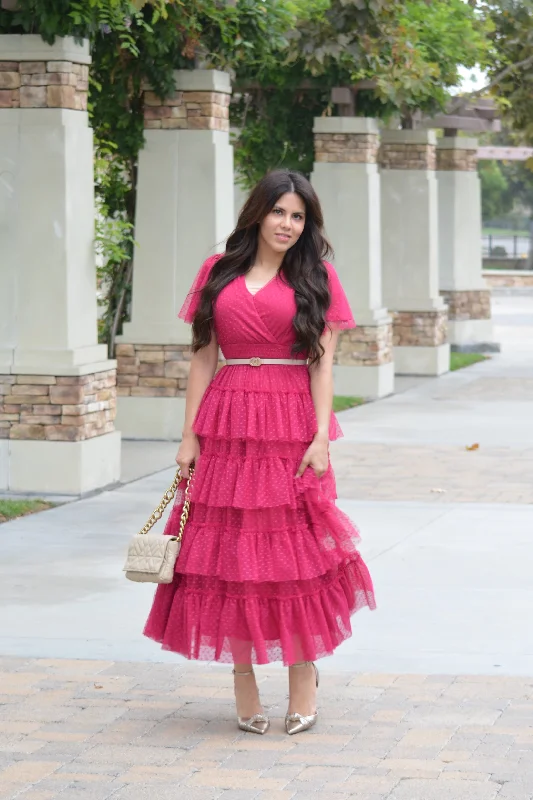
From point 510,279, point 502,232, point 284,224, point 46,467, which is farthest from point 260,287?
point 502,232

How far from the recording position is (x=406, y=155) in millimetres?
19516

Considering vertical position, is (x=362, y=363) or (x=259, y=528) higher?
(x=259, y=528)

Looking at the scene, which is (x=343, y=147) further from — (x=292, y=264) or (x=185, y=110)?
(x=292, y=264)

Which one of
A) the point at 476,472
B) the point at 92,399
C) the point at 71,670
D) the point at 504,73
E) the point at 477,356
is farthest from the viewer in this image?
the point at 477,356

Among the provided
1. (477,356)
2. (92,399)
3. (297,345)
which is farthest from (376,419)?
(297,345)

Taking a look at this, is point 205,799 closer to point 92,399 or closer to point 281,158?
point 92,399

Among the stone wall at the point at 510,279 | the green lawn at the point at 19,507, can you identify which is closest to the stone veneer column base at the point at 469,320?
the green lawn at the point at 19,507

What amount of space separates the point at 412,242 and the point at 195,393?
1433cm

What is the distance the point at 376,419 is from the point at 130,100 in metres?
3.88

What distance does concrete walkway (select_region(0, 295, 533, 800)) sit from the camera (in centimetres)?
488

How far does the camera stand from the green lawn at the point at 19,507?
9461mm

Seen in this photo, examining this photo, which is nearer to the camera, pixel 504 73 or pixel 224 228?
pixel 224 228

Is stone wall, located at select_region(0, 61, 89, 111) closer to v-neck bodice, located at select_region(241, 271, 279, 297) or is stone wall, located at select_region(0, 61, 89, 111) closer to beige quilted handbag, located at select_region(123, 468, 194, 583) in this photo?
v-neck bodice, located at select_region(241, 271, 279, 297)

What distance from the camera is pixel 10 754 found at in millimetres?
5086
